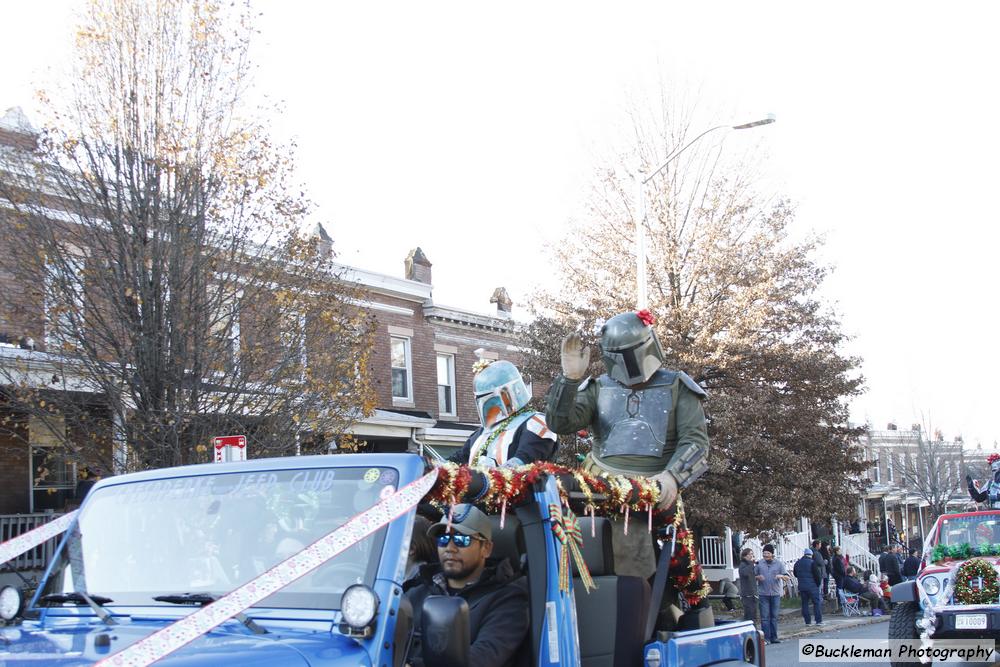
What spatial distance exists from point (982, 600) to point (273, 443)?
8159 millimetres

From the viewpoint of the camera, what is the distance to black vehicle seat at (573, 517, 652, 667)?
3.98 meters

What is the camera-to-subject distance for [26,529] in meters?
17.1

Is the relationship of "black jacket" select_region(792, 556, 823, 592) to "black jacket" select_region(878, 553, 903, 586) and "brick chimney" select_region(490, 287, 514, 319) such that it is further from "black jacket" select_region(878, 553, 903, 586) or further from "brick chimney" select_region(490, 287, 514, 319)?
A: "brick chimney" select_region(490, 287, 514, 319)

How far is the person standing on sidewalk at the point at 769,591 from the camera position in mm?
17055

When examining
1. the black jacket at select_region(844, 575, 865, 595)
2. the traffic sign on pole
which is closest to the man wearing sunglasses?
the traffic sign on pole

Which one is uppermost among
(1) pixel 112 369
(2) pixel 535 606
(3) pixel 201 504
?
(1) pixel 112 369

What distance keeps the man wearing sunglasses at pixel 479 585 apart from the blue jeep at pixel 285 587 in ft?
0.27

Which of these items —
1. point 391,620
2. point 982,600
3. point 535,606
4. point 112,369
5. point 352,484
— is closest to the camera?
point 391,620

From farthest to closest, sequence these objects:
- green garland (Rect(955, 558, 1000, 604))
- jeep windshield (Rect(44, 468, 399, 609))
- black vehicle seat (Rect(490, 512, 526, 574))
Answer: green garland (Rect(955, 558, 1000, 604)) < black vehicle seat (Rect(490, 512, 526, 574)) < jeep windshield (Rect(44, 468, 399, 609))

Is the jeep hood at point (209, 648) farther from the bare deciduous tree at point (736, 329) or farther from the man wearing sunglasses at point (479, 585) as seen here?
the bare deciduous tree at point (736, 329)

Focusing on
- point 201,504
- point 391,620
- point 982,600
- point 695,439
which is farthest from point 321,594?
point 982,600

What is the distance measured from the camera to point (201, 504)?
3.52 m

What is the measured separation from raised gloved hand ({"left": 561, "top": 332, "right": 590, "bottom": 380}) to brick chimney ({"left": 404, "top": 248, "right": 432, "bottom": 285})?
76.4 ft

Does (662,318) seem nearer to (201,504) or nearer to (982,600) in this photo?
(982,600)
